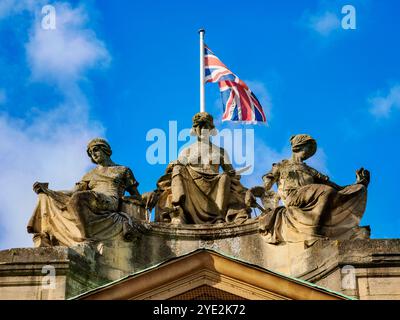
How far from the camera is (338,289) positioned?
1396 inches

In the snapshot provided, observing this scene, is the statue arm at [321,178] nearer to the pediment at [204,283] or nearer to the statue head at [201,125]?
the statue head at [201,125]

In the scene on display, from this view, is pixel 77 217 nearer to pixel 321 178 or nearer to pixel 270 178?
pixel 270 178

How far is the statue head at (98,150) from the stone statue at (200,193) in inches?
63.9

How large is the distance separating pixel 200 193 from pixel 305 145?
2869 millimetres

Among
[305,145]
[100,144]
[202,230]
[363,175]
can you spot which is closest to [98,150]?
[100,144]

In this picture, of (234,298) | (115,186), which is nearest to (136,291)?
(234,298)

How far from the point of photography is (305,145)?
131 feet

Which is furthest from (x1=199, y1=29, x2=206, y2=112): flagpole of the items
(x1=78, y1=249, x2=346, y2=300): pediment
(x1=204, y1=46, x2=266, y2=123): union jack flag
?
(x1=78, y1=249, x2=346, y2=300): pediment

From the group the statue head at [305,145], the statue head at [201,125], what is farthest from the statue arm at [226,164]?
the statue head at [305,145]

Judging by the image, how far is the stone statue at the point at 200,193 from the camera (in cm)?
3922

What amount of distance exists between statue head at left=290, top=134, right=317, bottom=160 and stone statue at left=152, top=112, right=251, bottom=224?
1.65 metres
